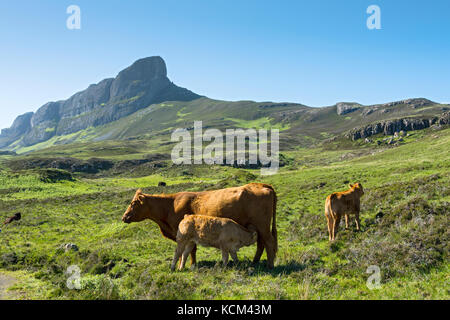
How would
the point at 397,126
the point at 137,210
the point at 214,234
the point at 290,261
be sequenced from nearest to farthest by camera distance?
the point at 214,234 < the point at 290,261 < the point at 137,210 < the point at 397,126

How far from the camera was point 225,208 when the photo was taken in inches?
392

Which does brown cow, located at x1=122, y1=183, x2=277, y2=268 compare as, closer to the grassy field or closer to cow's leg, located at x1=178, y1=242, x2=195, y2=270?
cow's leg, located at x1=178, y1=242, x2=195, y2=270

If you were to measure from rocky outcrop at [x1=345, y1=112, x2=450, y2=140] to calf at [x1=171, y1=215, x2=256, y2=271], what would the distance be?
13024cm

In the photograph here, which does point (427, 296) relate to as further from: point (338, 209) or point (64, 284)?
point (64, 284)

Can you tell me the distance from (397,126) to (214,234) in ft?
482

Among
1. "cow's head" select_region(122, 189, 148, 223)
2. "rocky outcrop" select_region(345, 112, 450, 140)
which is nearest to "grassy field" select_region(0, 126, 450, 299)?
"cow's head" select_region(122, 189, 148, 223)

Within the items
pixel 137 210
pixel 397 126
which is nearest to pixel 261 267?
pixel 137 210

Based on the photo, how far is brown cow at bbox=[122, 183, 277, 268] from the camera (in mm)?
9570

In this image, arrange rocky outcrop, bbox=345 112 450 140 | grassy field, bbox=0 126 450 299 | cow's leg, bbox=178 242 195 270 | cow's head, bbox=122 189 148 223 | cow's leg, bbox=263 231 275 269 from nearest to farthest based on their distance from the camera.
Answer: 1. grassy field, bbox=0 126 450 299
2. cow's leg, bbox=263 231 275 269
3. cow's leg, bbox=178 242 195 270
4. cow's head, bbox=122 189 148 223
5. rocky outcrop, bbox=345 112 450 140

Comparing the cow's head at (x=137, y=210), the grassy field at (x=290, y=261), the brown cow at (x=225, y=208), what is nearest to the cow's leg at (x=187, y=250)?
the grassy field at (x=290, y=261)

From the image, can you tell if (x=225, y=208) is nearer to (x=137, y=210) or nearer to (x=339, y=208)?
(x=137, y=210)

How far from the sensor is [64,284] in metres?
9.02

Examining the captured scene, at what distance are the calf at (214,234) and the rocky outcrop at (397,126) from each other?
427 ft

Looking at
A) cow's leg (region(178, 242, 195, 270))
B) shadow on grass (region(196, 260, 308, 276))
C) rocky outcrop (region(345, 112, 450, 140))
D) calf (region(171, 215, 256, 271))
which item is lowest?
shadow on grass (region(196, 260, 308, 276))
